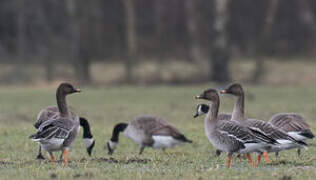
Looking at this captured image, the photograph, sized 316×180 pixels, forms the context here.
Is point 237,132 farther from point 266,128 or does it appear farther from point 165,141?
point 165,141

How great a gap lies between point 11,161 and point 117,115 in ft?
40.1

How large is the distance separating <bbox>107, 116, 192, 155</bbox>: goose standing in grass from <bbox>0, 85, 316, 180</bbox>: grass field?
267 millimetres

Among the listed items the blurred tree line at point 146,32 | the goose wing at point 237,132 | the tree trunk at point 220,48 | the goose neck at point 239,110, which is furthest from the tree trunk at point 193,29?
the goose wing at point 237,132

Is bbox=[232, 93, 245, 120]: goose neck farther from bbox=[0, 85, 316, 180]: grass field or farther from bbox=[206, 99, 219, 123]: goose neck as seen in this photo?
bbox=[0, 85, 316, 180]: grass field

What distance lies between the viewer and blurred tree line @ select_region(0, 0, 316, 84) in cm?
4347

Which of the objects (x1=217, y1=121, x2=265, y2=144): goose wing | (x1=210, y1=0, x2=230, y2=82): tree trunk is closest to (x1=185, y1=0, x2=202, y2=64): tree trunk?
(x1=210, y1=0, x2=230, y2=82): tree trunk

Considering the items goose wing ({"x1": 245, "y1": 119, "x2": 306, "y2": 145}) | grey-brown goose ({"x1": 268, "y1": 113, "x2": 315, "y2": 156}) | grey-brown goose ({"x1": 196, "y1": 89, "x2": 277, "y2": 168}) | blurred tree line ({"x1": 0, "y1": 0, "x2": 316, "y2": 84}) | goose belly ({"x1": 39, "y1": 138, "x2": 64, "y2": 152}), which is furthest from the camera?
blurred tree line ({"x1": 0, "y1": 0, "x2": 316, "y2": 84})

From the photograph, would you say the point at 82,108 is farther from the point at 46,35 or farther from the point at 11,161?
the point at 46,35

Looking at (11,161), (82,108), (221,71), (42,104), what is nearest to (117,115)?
(82,108)

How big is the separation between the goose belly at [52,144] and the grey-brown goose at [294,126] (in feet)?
13.9

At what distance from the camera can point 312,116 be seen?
81.4 feet

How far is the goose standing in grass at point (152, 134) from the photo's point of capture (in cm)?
1515

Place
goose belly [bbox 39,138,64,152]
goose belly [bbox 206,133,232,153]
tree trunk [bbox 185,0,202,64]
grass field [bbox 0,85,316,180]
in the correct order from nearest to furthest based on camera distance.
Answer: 1. grass field [bbox 0,85,316,180]
2. goose belly [bbox 206,133,232,153]
3. goose belly [bbox 39,138,64,152]
4. tree trunk [bbox 185,0,202,64]

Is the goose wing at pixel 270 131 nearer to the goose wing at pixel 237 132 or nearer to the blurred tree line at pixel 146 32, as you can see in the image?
the goose wing at pixel 237 132
